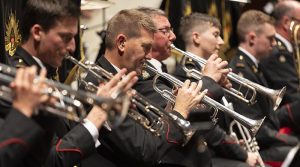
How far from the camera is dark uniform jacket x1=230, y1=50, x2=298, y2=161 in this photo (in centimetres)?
645

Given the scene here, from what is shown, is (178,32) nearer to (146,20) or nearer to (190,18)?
(190,18)

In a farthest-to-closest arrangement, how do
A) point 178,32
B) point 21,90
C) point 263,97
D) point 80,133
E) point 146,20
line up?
point 178,32
point 263,97
point 146,20
point 80,133
point 21,90

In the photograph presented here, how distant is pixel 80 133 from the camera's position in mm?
4027

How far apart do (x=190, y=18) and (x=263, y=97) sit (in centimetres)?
98

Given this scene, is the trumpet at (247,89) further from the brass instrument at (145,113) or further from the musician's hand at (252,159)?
the brass instrument at (145,113)

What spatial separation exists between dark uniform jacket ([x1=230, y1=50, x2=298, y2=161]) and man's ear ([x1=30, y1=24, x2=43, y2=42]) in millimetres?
2632

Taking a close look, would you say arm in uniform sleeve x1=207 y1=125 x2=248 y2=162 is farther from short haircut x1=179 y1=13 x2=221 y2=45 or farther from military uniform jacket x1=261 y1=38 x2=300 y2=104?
military uniform jacket x1=261 y1=38 x2=300 y2=104

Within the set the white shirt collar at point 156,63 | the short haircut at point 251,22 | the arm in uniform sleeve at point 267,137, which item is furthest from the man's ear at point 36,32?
the short haircut at point 251,22

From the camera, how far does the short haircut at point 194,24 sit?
6.71 metres

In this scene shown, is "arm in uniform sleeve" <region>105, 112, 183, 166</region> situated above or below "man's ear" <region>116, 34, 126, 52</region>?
below

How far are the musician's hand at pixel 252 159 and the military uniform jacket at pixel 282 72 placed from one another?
1.22 metres

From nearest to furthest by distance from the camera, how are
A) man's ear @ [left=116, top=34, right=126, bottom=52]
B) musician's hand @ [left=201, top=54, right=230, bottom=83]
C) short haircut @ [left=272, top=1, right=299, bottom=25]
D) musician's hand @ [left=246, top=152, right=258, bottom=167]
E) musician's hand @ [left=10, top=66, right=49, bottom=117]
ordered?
musician's hand @ [left=10, top=66, right=49, bottom=117]
man's ear @ [left=116, top=34, right=126, bottom=52]
musician's hand @ [left=201, top=54, right=230, bottom=83]
musician's hand @ [left=246, top=152, right=258, bottom=167]
short haircut @ [left=272, top=1, right=299, bottom=25]

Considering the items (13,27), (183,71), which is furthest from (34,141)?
(183,71)

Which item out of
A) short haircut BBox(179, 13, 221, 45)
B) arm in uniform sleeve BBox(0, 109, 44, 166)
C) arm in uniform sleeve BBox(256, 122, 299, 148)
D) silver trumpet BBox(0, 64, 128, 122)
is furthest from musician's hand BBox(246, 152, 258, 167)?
arm in uniform sleeve BBox(0, 109, 44, 166)
